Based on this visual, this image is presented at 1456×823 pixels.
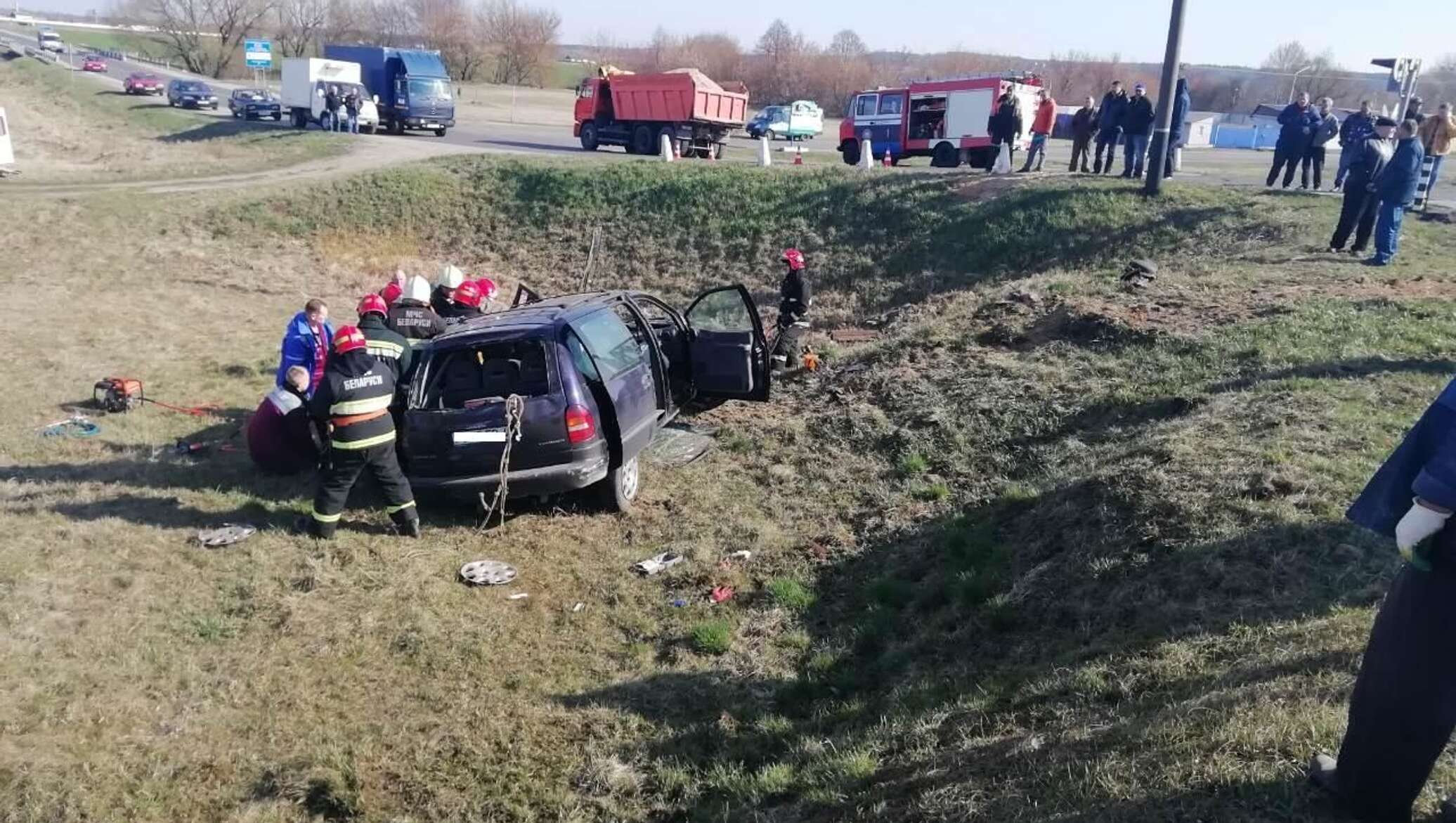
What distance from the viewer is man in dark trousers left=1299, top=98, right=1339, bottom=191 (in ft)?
48.1

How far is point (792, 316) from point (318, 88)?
27.2 m

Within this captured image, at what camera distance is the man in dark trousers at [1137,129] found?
1516 cm

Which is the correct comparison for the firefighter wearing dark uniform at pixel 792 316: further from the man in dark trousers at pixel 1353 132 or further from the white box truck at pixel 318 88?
the white box truck at pixel 318 88

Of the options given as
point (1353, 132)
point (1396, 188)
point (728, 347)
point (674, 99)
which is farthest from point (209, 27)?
point (1396, 188)

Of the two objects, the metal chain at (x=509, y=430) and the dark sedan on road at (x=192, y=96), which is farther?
the dark sedan on road at (x=192, y=96)

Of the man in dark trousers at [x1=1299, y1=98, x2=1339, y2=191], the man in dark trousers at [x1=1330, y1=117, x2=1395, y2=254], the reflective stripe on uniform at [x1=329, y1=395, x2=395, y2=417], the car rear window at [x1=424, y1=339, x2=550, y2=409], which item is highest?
the man in dark trousers at [x1=1299, y1=98, x2=1339, y2=191]

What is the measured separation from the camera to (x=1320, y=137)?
591 inches

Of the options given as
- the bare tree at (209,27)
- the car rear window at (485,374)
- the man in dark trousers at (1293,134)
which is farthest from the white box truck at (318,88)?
the bare tree at (209,27)

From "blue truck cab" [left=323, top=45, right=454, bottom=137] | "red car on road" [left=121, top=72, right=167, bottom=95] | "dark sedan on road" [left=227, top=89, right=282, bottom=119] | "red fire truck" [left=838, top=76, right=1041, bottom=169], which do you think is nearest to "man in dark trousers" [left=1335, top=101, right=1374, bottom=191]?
"red fire truck" [left=838, top=76, right=1041, bottom=169]

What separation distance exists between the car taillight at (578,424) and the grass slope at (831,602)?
81 cm

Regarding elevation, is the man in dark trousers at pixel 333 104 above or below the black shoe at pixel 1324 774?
above

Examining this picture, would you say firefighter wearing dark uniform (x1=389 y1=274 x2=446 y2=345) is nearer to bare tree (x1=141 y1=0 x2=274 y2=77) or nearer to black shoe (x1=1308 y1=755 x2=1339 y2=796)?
black shoe (x1=1308 y1=755 x2=1339 y2=796)

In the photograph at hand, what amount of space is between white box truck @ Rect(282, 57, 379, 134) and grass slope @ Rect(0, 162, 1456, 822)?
22.5 meters

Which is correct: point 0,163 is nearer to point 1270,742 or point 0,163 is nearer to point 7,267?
point 7,267
